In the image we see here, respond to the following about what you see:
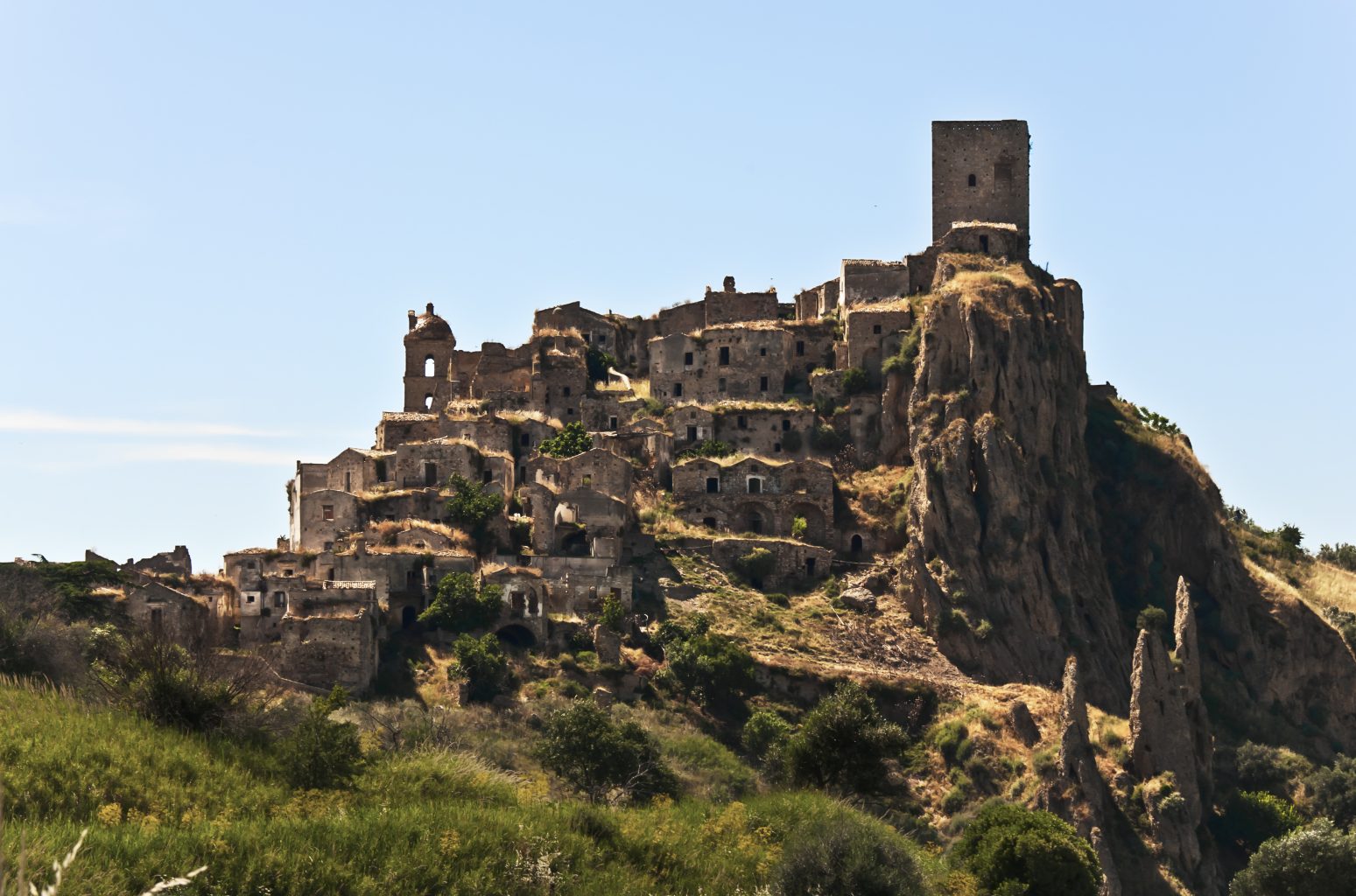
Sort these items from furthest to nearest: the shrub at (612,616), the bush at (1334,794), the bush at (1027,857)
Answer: the bush at (1334,794) → the shrub at (612,616) → the bush at (1027,857)

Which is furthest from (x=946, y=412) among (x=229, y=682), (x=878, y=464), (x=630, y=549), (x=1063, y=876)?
(x=229, y=682)

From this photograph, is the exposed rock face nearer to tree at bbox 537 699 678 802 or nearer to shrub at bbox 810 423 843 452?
shrub at bbox 810 423 843 452

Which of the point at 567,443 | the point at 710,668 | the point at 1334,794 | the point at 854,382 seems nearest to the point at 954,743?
the point at 710,668

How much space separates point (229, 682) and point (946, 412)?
44558 mm

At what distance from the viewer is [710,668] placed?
80.6m

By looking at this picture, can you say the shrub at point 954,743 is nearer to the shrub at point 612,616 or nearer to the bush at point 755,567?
the shrub at point 612,616

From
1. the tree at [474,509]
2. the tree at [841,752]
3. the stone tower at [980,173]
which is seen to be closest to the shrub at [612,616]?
the tree at [474,509]

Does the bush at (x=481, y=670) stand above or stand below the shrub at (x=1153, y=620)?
below

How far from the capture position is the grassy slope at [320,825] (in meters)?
40.1

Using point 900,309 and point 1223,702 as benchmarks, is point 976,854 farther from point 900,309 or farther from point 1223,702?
point 900,309

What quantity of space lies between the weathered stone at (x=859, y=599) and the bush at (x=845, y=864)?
1389 inches

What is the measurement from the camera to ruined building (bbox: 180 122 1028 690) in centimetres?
8369

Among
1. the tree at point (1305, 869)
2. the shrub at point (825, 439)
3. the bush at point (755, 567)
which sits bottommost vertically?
the tree at point (1305, 869)

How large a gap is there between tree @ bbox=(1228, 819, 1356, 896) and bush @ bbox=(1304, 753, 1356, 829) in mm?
11974
